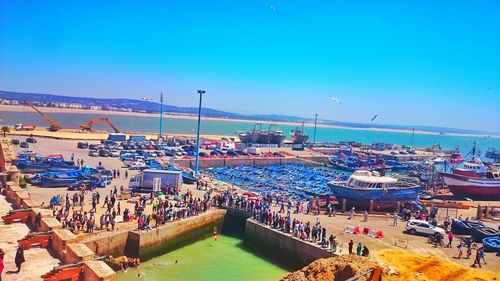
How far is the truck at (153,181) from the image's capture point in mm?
34594

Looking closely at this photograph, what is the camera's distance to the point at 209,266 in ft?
A: 80.6

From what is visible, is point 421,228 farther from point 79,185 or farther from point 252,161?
point 252,161

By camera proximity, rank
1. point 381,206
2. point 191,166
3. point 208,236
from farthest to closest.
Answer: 1. point 191,166
2. point 381,206
3. point 208,236

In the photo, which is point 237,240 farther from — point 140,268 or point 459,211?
point 459,211

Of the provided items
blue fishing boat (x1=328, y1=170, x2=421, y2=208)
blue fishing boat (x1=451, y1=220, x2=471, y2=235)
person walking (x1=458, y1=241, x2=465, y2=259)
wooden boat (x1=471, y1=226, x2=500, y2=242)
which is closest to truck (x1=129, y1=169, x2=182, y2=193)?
blue fishing boat (x1=328, y1=170, x2=421, y2=208)

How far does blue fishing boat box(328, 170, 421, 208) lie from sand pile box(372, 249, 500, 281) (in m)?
13.1

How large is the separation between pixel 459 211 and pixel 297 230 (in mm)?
18658

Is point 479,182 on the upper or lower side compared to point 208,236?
upper

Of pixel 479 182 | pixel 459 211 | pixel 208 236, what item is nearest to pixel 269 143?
pixel 479 182

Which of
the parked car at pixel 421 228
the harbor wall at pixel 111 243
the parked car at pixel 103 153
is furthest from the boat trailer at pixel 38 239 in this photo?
the parked car at pixel 103 153

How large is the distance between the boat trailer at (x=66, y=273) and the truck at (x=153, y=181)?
19.1 m

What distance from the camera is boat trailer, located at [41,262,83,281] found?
1416 cm

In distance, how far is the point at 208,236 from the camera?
3014cm

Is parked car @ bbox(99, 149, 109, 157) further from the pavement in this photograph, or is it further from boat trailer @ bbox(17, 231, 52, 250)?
boat trailer @ bbox(17, 231, 52, 250)
